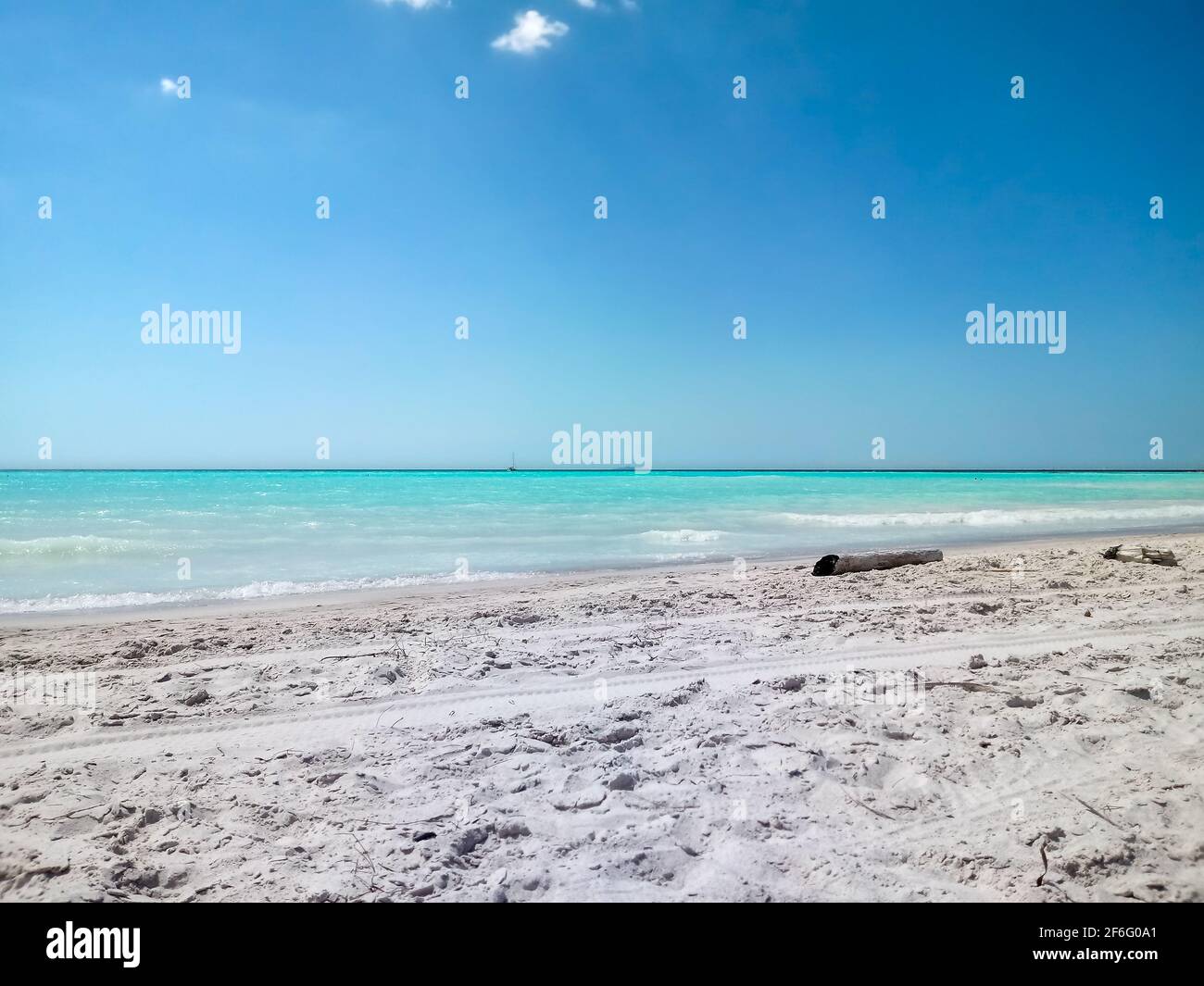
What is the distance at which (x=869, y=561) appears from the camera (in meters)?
10.7

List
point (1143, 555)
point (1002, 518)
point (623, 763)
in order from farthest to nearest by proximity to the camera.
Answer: point (1002, 518), point (1143, 555), point (623, 763)

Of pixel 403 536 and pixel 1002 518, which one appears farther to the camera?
pixel 1002 518

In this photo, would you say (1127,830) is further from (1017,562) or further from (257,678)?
(1017,562)

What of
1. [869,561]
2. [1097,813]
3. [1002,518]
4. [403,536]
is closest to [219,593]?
[403,536]

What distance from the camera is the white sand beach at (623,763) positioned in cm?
271

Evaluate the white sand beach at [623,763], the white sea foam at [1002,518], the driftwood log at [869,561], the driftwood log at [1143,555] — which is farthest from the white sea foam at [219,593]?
the white sea foam at [1002,518]

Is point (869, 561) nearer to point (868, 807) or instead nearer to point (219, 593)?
point (868, 807)

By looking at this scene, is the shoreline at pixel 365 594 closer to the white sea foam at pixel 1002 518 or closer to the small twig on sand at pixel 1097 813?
the white sea foam at pixel 1002 518

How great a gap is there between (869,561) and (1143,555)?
4.38m

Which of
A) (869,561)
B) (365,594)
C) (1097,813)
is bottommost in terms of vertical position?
(365,594)

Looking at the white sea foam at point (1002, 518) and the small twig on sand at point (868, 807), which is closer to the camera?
the small twig on sand at point (868, 807)

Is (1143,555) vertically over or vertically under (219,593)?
over

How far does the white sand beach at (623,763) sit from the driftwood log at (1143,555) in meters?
4.81
